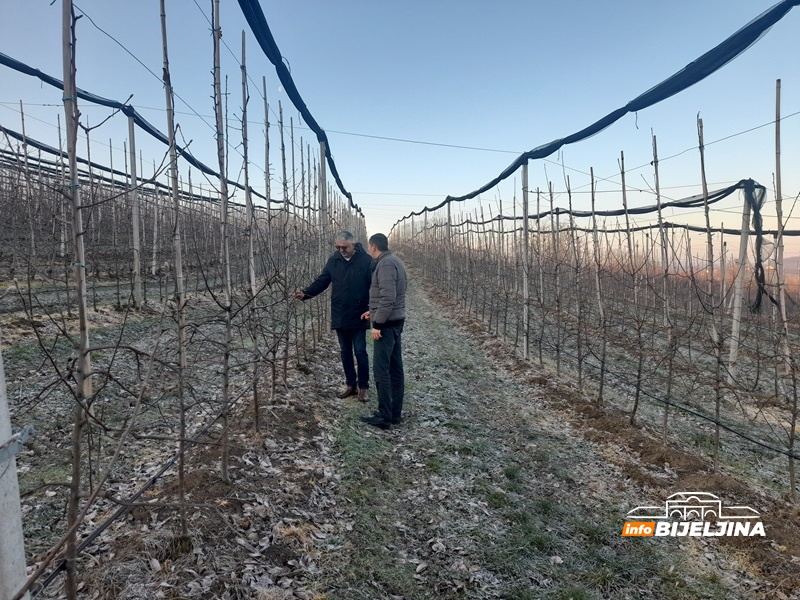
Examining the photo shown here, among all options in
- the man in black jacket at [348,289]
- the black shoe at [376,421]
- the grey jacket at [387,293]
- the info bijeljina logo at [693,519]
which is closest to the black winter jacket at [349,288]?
the man in black jacket at [348,289]

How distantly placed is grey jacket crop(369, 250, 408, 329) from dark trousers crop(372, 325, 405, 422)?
0.47 feet

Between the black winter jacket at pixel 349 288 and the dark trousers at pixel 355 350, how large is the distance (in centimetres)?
11

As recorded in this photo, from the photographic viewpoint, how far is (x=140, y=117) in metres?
9.33

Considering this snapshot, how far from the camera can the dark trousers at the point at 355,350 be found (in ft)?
18.0

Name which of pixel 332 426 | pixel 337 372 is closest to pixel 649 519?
pixel 332 426

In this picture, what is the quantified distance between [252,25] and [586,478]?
555 centimetres

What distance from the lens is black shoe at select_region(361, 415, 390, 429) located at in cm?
516

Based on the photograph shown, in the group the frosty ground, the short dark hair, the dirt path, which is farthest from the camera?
the short dark hair

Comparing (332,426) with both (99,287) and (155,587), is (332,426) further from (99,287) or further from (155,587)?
(99,287)

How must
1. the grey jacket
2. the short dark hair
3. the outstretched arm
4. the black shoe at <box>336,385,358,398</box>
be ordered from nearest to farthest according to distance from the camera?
the grey jacket, the short dark hair, the outstretched arm, the black shoe at <box>336,385,358,398</box>

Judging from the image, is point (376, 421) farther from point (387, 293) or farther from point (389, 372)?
point (387, 293)

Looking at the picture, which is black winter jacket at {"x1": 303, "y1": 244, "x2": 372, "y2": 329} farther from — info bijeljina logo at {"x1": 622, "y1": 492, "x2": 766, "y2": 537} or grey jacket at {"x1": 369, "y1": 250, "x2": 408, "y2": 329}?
info bijeljina logo at {"x1": 622, "y1": 492, "x2": 766, "y2": 537}

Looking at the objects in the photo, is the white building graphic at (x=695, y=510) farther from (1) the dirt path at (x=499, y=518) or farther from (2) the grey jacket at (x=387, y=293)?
(2) the grey jacket at (x=387, y=293)

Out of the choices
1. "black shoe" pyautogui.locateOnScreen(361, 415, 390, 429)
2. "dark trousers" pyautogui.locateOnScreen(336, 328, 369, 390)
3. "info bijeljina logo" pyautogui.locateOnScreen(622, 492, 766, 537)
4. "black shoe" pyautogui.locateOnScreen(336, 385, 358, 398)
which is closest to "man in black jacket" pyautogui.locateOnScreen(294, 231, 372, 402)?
"dark trousers" pyautogui.locateOnScreen(336, 328, 369, 390)
